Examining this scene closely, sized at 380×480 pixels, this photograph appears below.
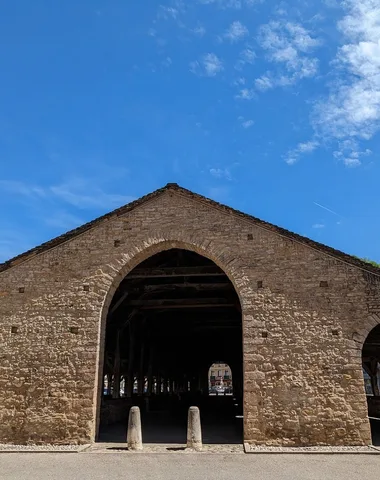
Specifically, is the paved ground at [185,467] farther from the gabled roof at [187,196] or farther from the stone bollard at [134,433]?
the gabled roof at [187,196]

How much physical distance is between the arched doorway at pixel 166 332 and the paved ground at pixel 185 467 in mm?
2405

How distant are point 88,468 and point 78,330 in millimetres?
3839

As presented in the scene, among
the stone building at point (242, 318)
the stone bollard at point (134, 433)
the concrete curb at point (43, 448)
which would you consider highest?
the stone building at point (242, 318)

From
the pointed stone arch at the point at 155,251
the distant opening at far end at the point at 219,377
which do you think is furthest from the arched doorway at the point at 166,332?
the distant opening at far end at the point at 219,377

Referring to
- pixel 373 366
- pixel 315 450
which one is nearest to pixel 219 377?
pixel 373 366

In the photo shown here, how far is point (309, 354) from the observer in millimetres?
10039

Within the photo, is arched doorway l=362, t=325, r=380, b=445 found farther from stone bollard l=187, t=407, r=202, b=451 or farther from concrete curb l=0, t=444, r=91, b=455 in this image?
concrete curb l=0, t=444, r=91, b=455

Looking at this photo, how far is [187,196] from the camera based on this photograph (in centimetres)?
1184

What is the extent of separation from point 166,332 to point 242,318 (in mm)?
11578

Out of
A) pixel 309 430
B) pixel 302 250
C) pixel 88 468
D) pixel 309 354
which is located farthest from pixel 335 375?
pixel 88 468

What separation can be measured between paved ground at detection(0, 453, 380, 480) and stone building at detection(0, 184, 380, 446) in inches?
46.6

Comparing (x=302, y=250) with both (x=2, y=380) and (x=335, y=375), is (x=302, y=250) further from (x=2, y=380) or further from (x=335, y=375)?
(x=2, y=380)

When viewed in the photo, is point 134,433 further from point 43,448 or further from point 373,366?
point 373,366

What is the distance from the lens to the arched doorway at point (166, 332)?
12.9m
